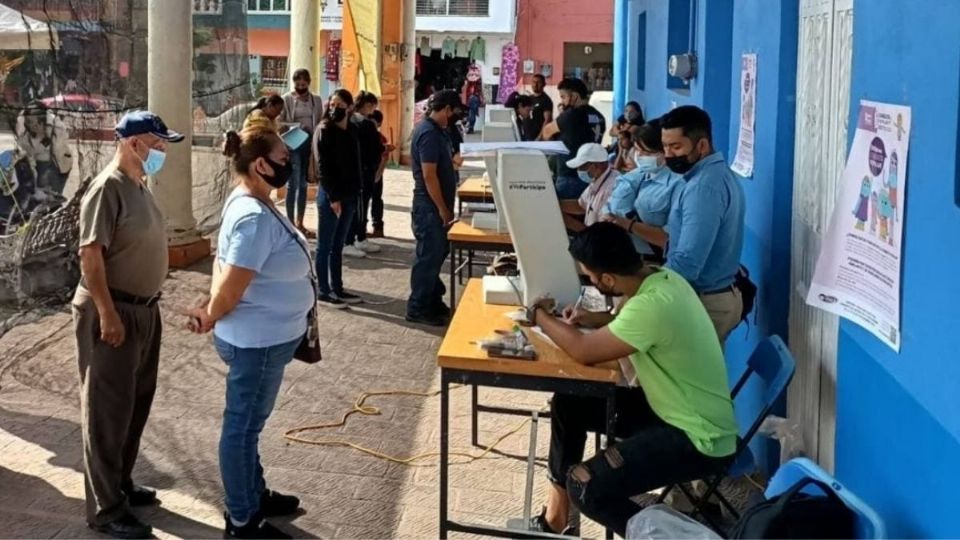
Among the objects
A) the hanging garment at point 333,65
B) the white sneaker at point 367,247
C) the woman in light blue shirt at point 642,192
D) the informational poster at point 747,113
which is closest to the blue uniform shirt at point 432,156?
the woman in light blue shirt at point 642,192

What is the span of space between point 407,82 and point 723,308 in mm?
14625

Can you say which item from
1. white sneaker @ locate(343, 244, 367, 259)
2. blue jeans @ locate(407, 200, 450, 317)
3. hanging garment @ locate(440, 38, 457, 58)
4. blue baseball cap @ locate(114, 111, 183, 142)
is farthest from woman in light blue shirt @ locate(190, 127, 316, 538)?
hanging garment @ locate(440, 38, 457, 58)

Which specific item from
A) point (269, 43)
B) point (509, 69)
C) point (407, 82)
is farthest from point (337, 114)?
point (269, 43)

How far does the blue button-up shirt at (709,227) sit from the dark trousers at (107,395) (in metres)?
Answer: 2.03

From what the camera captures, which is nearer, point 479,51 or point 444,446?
point 444,446

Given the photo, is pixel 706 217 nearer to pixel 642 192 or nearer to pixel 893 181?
pixel 642 192

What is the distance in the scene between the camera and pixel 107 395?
345 cm

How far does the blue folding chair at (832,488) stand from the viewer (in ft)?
8.09

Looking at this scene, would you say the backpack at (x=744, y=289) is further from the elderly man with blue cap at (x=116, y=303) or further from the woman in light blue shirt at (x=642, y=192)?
the elderly man with blue cap at (x=116, y=303)

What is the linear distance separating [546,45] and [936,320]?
2895cm

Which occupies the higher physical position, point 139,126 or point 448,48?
point 448,48

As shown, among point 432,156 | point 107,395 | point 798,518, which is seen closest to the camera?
point 798,518

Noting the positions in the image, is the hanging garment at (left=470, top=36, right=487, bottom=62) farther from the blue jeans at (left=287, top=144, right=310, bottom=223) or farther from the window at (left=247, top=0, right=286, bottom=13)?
the blue jeans at (left=287, top=144, right=310, bottom=223)

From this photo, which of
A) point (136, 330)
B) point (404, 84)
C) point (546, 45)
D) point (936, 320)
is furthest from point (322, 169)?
point (546, 45)
